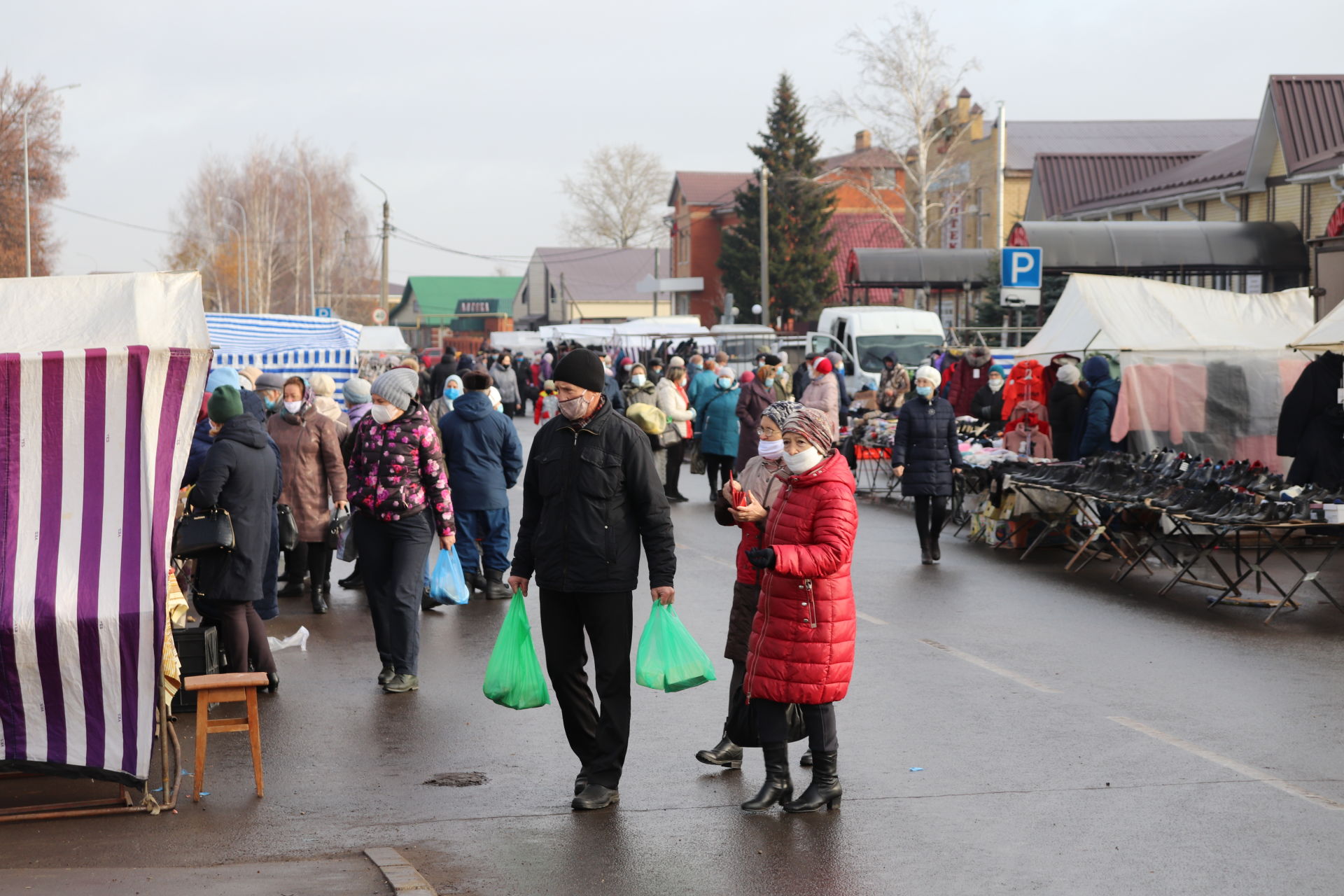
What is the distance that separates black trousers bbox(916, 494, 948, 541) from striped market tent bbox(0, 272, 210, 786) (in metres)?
8.62

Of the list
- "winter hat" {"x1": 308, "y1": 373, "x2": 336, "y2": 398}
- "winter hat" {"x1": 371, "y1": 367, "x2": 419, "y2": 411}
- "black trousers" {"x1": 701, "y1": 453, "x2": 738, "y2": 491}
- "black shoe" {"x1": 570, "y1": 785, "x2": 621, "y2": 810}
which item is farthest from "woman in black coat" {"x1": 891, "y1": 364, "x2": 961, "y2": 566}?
"black shoe" {"x1": 570, "y1": 785, "x2": 621, "y2": 810}

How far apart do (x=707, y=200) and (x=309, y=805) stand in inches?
3199

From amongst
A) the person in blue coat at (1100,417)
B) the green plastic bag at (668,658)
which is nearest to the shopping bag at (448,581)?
the green plastic bag at (668,658)

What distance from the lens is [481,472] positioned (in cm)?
1198

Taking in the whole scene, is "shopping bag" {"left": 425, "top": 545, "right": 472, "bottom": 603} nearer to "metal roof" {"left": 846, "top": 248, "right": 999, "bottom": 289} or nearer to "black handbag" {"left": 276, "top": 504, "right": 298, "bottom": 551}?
"black handbag" {"left": 276, "top": 504, "right": 298, "bottom": 551}

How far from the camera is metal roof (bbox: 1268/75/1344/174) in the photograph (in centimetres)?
3123

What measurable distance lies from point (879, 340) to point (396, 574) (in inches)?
911

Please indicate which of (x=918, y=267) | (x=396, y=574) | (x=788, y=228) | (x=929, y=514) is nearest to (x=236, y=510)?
(x=396, y=574)

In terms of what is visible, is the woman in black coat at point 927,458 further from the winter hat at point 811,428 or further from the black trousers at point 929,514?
the winter hat at point 811,428

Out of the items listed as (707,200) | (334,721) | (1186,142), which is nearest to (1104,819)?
(334,721)

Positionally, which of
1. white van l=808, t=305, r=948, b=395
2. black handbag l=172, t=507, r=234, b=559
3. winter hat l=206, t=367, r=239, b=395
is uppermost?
white van l=808, t=305, r=948, b=395

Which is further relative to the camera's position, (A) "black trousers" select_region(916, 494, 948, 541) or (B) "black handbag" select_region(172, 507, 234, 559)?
(A) "black trousers" select_region(916, 494, 948, 541)

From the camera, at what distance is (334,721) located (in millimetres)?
7984

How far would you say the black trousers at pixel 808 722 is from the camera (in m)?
6.18
